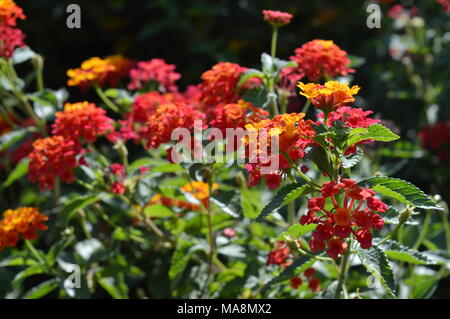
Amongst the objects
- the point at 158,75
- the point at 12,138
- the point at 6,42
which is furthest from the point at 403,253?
the point at 12,138

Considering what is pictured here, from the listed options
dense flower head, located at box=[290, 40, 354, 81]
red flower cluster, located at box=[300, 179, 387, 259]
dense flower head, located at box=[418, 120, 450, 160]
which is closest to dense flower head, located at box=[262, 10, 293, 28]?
dense flower head, located at box=[290, 40, 354, 81]

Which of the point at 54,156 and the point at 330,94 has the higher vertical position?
the point at 330,94

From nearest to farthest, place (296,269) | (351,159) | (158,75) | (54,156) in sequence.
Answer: (351,159)
(296,269)
(54,156)
(158,75)

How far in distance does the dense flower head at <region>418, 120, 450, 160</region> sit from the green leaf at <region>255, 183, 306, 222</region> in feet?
5.39

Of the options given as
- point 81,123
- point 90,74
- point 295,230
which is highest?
point 90,74

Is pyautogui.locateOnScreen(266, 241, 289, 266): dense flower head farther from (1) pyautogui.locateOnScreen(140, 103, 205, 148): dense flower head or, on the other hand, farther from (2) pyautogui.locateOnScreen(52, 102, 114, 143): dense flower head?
(2) pyautogui.locateOnScreen(52, 102, 114, 143): dense flower head

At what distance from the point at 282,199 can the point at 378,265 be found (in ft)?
0.93

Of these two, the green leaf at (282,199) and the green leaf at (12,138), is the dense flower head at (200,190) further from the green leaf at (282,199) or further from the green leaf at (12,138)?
the green leaf at (12,138)

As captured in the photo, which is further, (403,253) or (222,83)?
(222,83)

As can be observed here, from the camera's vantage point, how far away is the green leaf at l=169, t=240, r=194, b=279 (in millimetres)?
1955

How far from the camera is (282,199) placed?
1.44m

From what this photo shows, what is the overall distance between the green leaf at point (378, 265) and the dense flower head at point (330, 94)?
366 millimetres

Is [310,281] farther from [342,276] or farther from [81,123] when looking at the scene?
[81,123]

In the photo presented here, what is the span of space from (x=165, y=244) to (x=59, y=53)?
83.8 inches
